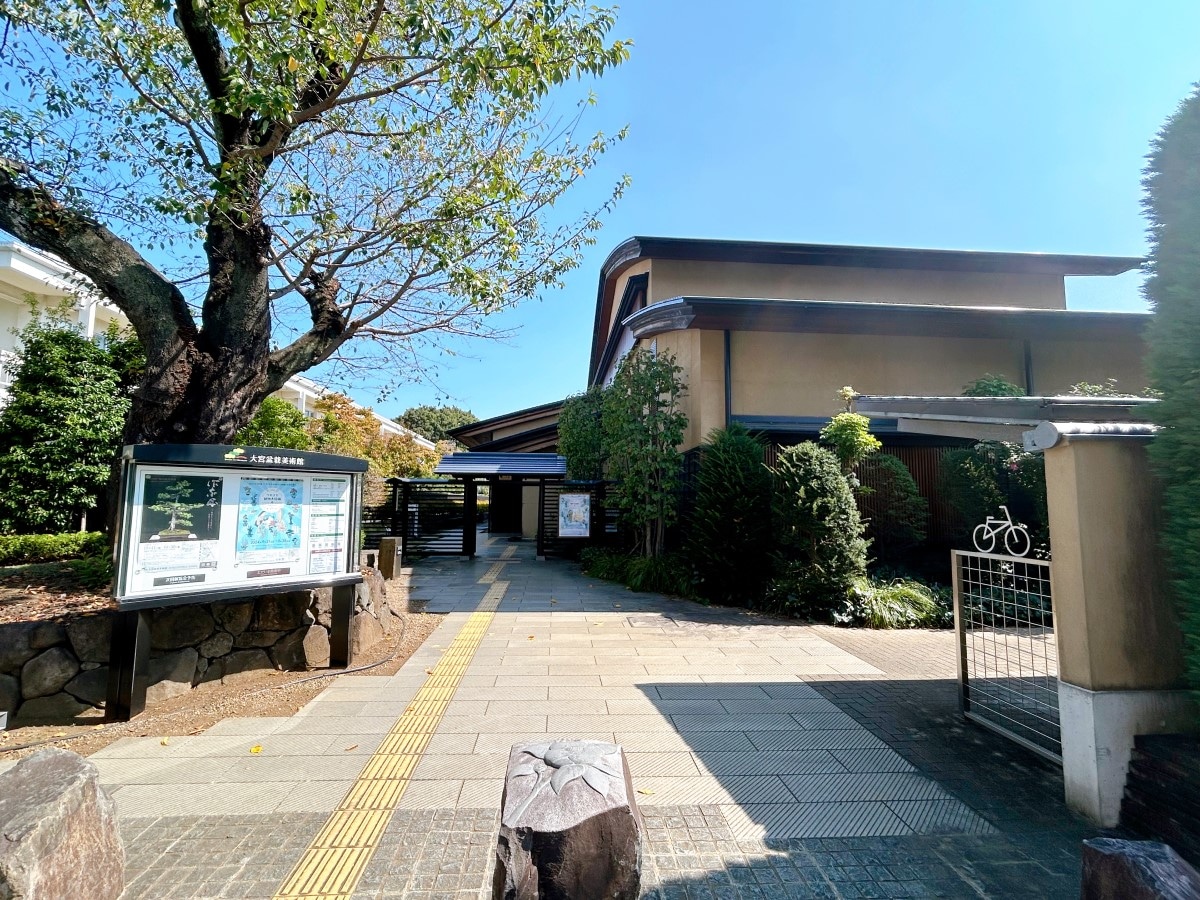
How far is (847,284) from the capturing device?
13.8 meters

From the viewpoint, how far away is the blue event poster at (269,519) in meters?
4.67

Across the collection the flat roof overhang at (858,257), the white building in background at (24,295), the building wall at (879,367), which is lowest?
the building wall at (879,367)

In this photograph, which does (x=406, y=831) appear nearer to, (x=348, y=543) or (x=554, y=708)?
(x=554, y=708)

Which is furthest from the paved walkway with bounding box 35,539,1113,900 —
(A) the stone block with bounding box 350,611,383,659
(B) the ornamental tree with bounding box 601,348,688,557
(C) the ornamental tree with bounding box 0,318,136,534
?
(C) the ornamental tree with bounding box 0,318,136,534

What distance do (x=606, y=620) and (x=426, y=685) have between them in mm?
3126

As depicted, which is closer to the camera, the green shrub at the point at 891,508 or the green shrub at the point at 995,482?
the green shrub at the point at 995,482

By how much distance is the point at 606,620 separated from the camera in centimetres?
761

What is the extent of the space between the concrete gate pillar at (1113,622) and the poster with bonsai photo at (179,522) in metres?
5.84

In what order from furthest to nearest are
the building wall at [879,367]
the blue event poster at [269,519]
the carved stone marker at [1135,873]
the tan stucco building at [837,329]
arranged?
1. the building wall at [879,367]
2. the tan stucco building at [837,329]
3. the blue event poster at [269,519]
4. the carved stone marker at [1135,873]

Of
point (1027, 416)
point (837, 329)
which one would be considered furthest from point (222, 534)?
point (837, 329)

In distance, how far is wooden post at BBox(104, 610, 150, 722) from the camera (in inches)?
163

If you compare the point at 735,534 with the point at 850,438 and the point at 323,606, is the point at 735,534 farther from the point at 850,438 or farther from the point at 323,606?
→ the point at 323,606

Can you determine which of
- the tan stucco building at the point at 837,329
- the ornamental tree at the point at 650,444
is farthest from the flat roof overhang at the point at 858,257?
the ornamental tree at the point at 650,444

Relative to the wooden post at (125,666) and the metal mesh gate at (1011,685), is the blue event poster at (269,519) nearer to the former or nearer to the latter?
the wooden post at (125,666)
